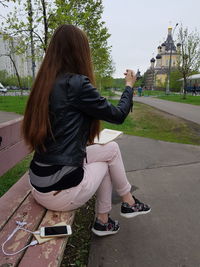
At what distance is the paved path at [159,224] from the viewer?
192 cm

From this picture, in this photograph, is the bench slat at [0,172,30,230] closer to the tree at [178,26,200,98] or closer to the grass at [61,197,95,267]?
the grass at [61,197,95,267]

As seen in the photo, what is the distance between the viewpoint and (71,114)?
158cm

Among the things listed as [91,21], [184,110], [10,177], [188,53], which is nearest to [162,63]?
[188,53]

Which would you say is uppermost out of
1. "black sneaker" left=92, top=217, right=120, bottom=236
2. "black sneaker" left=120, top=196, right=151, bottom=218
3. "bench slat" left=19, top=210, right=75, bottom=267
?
"bench slat" left=19, top=210, right=75, bottom=267

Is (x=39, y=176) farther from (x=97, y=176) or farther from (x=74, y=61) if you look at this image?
(x=74, y=61)

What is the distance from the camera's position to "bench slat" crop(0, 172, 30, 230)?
1.71 metres

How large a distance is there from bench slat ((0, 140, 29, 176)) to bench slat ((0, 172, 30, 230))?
234 mm

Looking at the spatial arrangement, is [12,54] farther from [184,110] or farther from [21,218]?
[21,218]

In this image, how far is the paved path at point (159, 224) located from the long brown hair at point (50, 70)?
1.17 meters

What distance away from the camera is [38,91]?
5.21ft

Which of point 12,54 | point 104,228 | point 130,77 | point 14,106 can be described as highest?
point 12,54

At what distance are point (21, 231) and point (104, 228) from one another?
0.83 meters

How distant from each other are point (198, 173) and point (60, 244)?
2858 mm

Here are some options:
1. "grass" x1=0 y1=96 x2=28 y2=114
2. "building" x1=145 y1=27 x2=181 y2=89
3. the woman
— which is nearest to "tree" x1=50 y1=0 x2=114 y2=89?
"grass" x1=0 y1=96 x2=28 y2=114
